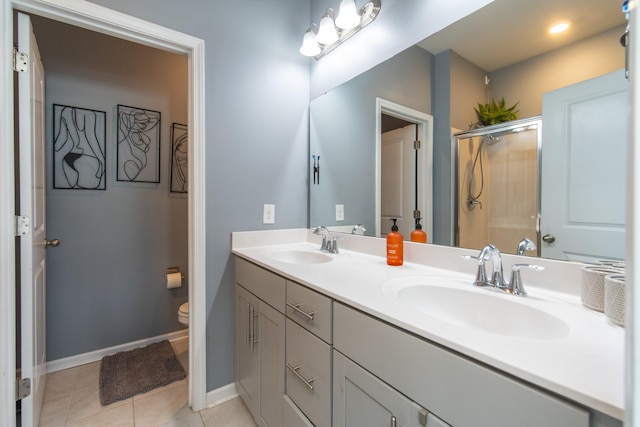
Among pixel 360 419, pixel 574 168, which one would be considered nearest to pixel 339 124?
pixel 574 168

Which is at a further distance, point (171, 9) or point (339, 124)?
point (339, 124)

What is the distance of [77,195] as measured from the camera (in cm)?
193

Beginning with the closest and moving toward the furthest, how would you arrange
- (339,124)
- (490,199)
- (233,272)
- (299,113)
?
(490,199) → (233,272) → (339,124) → (299,113)

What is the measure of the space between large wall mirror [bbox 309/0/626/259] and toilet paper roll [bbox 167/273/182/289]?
123 centimetres

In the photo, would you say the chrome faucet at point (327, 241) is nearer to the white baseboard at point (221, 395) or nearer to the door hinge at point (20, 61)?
the white baseboard at point (221, 395)

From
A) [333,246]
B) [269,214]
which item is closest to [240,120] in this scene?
[269,214]

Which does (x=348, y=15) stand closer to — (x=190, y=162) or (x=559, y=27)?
(x=559, y=27)

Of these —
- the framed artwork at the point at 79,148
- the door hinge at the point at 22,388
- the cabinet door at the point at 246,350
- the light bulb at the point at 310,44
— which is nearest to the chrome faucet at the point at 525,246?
the cabinet door at the point at 246,350

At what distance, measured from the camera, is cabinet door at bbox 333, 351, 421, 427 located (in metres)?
0.66

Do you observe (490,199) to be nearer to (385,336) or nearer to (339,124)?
(385,336)

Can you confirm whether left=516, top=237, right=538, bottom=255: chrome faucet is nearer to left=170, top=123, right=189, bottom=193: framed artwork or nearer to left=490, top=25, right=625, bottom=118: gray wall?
left=490, top=25, right=625, bottom=118: gray wall

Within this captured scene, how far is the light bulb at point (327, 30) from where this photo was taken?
1.63 metres

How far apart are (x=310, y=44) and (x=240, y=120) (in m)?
0.67

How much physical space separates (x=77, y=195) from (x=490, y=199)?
8.25 ft
